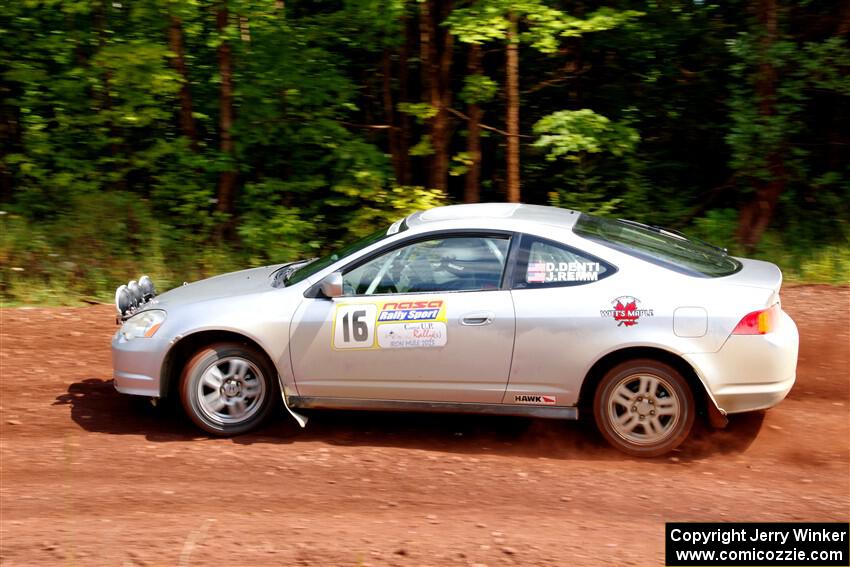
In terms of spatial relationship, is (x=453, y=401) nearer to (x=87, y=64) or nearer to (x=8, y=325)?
(x=8, y=325)

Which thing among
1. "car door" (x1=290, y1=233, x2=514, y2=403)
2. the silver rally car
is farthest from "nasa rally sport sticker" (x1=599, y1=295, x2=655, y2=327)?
"car door" (x1=290, y1=233, x2=514, y2=403)

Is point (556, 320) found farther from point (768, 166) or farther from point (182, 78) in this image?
point (182, 78)

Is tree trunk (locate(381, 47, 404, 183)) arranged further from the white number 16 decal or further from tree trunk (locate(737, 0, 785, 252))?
the white number 16 decal

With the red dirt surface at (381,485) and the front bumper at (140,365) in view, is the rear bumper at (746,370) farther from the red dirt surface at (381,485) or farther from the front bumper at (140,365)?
the front bumper at (140,365)

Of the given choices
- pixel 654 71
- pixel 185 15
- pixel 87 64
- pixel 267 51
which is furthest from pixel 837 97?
pixel 87 64

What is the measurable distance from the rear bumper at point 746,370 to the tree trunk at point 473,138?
6771 millimetres

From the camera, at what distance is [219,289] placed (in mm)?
6730

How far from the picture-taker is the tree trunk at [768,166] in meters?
11.8

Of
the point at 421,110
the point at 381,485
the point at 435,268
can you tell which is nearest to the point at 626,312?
the point at 435,268

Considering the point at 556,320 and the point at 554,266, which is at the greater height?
the point at 554,266

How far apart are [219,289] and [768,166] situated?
8.27 m

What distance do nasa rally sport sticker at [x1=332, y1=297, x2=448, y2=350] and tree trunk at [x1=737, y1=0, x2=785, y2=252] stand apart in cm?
715

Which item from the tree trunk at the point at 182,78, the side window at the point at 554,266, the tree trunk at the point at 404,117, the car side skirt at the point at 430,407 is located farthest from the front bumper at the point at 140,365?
the tree trunk at the point at 404,117

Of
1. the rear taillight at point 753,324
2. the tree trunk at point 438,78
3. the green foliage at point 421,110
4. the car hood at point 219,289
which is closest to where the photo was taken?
the rear taillight at point 753,324
